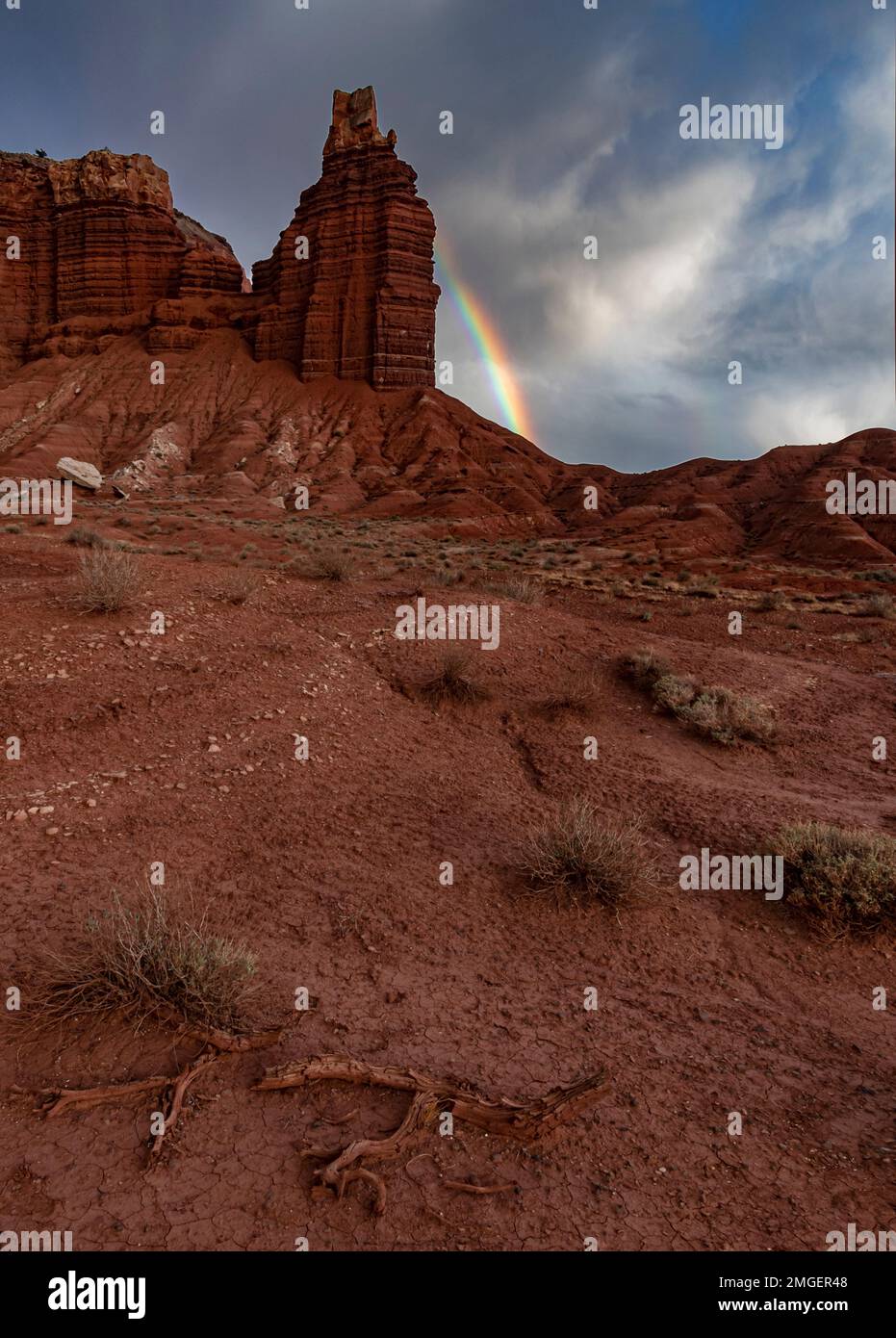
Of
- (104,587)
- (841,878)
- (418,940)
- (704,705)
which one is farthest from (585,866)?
(104,587)

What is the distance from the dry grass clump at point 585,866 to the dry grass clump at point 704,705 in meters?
3.79

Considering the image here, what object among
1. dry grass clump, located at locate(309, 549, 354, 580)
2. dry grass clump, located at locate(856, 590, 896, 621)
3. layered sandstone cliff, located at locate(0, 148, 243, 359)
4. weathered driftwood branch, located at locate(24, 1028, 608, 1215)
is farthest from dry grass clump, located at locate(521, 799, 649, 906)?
layered sandstone cliff, located at locate(0, 148, 243, 359)

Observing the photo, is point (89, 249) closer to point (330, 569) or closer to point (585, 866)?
point (330, 569)

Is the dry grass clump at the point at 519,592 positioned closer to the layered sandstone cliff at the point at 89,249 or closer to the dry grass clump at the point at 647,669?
the dry grass clump at the point at 647,669

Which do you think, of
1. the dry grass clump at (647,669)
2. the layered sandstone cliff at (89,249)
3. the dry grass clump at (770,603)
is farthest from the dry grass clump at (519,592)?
the layered sandstone cliff at (89,249)

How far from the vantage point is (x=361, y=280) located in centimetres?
5697

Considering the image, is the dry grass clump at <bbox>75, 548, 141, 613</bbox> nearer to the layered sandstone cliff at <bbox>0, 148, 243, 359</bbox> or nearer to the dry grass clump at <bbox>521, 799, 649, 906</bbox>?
the dry grass clump at <bbox>521, 799, 649, 906</bbox>

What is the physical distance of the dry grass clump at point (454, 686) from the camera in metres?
8.27

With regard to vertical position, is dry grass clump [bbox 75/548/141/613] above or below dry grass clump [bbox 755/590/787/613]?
below

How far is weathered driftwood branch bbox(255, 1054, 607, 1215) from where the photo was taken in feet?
8.22

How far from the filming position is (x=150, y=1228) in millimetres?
2320

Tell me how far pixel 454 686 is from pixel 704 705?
11.2 feet

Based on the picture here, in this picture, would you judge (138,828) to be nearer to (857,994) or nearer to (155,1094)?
(155,1094)

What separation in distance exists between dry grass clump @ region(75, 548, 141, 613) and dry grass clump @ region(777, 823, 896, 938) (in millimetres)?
8206
